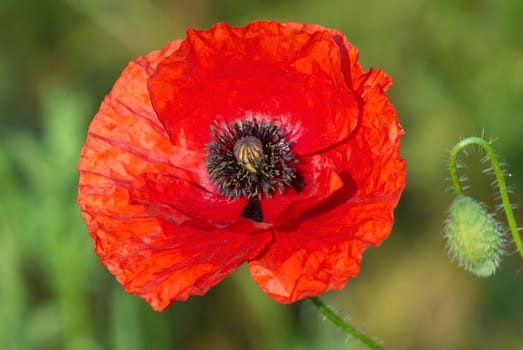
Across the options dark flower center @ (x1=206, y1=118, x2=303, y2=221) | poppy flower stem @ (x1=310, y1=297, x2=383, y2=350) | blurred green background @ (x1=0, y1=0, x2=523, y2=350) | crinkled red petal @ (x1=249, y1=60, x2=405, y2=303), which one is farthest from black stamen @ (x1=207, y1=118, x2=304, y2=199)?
blurred green background @ (x1=0, y1=0, x2=523, y2=350)

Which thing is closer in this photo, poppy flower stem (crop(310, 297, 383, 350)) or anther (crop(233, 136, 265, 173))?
poppy flower stem (crop(310, 297, 383, 350))

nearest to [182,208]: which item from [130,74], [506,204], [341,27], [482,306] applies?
[130,74]

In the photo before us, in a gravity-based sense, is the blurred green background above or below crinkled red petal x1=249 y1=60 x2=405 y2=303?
below

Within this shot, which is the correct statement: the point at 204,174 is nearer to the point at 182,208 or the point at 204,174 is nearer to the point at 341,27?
the point at 182,208

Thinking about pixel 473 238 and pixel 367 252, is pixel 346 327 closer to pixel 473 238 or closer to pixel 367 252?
pixel 473 238

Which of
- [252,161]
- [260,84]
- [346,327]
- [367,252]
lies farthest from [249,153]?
[367,252]

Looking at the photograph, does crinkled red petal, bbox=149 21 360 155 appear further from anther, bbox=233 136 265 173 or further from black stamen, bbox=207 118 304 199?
anther, bbox=233 136 265 173

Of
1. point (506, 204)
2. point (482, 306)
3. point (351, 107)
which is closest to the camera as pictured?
point (506, 204)
